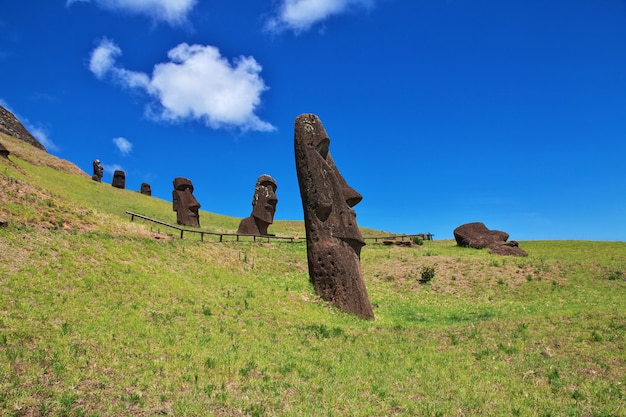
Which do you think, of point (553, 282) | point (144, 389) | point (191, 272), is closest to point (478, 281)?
point (553, 282)

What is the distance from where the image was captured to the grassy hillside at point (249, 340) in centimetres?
709

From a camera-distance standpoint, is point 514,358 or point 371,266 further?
point 371,266

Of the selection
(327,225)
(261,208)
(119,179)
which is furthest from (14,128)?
(327,225)

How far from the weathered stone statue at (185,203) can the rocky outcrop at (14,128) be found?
43.7 m

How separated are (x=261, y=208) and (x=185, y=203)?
8.88 meters

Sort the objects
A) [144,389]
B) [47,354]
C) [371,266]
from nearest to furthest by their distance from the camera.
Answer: [144,389]
[47,354]
[371,266]

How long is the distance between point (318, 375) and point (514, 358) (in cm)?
499

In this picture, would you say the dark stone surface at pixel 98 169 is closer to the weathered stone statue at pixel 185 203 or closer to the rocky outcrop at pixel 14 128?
the rocky outcrop at pixel 14 128

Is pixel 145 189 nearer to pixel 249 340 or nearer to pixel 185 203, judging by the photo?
pixel 185 203

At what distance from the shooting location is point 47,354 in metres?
7.87

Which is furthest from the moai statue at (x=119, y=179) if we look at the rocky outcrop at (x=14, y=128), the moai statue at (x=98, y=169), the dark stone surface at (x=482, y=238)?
the dark stone surface at (x=482, y=238)

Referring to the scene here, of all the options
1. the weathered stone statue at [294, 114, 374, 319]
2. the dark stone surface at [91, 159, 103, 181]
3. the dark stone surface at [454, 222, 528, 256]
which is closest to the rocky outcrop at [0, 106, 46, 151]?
the dark stone surface at [91, 159, 103, 181]

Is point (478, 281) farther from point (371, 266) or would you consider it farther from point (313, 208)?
point (313, 208)

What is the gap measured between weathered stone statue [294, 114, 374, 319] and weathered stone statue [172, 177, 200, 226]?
23.3 metres
